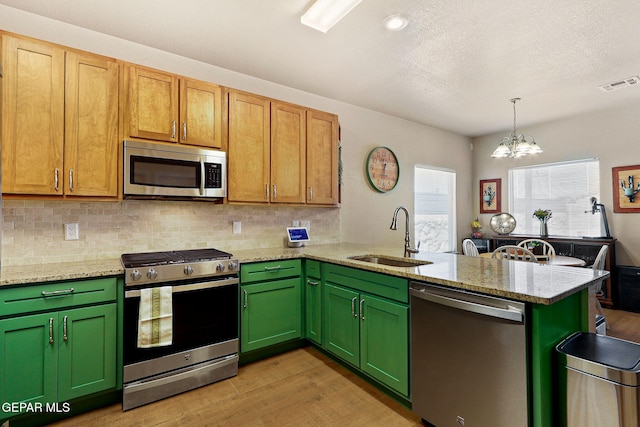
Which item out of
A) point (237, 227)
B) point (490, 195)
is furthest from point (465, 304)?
point (490, 195)

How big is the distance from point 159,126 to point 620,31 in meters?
3.68

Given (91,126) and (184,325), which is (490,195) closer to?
(184,325)

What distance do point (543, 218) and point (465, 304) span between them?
412 centimetres

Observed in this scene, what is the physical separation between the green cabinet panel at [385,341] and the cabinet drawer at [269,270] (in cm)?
81

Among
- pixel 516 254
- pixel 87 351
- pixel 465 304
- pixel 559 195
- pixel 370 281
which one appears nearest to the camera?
pixel 465 304

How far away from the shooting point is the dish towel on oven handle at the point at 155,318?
207 centimetres

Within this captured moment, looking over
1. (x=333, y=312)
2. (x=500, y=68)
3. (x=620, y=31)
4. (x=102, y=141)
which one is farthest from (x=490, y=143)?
(x=102, y=141)

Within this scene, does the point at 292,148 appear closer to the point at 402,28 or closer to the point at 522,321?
the point at 402,28

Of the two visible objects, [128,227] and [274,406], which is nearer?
[274,406]

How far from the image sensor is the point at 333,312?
2592mm

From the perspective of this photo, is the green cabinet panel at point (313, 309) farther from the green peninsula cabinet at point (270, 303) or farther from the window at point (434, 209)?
the window at point (434, 209)

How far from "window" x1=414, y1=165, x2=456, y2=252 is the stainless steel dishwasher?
3.26 meters

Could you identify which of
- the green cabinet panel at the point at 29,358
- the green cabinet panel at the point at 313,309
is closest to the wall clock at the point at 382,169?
the green cabinet panel at the point at 313,309

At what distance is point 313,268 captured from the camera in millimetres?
2824
